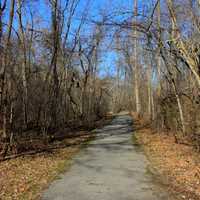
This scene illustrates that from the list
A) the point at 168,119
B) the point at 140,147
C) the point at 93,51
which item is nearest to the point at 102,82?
the point at 93,51

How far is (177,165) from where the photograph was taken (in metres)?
11.4

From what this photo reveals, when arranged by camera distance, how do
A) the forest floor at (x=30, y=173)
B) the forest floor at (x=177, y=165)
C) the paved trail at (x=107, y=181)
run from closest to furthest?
1. the paved trail at (x=107, y=181)
2. the forest floor at (x=30, y=173)
3. the forest floor at (x=177, y=165)

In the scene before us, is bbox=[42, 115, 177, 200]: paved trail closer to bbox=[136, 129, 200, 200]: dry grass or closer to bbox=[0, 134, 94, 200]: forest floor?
bbox=[0, 134, 94, 200]: forest floor

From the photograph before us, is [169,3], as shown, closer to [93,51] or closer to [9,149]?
[9,149]

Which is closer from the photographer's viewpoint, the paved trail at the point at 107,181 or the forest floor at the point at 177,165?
the paved trail at the point at 107,181

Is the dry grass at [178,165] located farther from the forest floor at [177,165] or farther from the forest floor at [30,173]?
the forest floor at [30,173]

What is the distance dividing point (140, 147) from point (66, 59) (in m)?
14.7

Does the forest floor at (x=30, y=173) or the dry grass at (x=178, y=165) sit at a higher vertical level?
the forest floor at (x=30, y=173)

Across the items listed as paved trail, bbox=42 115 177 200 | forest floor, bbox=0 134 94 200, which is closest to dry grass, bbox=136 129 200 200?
paved trail, bbox=42 115 177 200

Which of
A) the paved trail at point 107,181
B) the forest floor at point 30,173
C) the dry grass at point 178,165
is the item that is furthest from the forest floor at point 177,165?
the forest floor at point 30,173

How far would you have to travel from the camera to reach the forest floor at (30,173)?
7.88 meters

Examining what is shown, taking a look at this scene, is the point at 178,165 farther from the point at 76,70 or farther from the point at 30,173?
the point at 76,70

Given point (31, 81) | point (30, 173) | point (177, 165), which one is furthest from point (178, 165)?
point (31, 81)

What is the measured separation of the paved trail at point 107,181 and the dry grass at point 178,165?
431 mm
